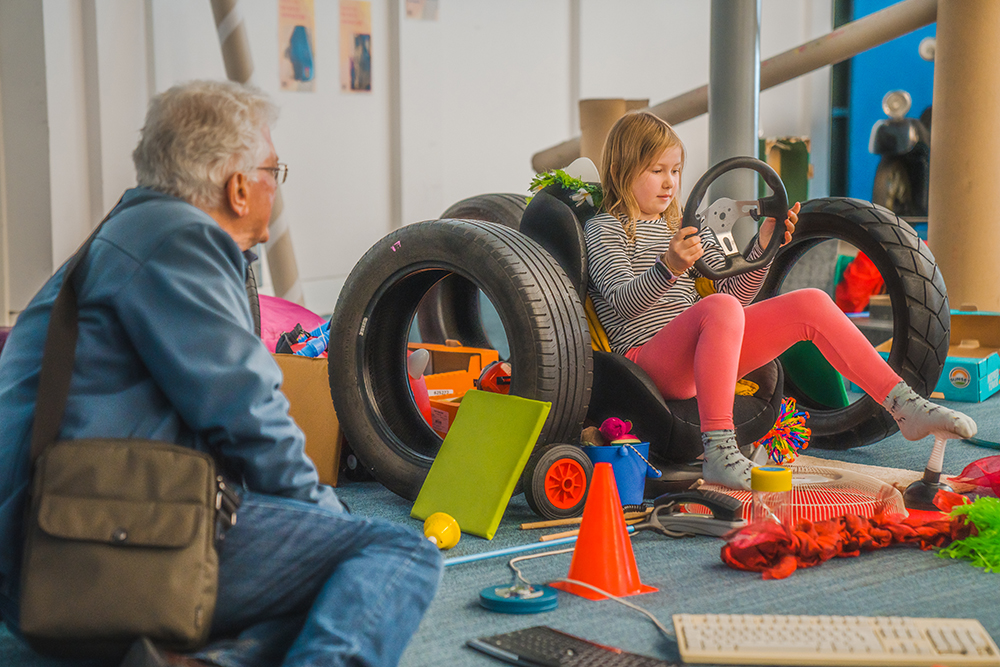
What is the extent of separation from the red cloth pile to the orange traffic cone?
0.27 meters

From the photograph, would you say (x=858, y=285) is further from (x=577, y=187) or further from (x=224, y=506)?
(x=224, y=506)

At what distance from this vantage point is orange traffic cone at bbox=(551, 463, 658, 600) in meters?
1.86

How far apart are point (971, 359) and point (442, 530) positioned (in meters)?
2.84

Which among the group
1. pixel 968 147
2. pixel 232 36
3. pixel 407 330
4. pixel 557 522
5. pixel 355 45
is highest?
pixel 355 45

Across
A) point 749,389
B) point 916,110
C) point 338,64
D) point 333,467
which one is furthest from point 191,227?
point 916,110

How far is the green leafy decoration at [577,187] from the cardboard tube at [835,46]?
6.14ft

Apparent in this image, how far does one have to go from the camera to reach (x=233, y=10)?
16.4 feet

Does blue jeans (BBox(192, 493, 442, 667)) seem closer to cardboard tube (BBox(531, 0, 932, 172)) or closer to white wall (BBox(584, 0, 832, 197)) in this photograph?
cardboard tube (BBox(531, 0, 932, 172))

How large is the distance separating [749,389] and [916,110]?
18.6 ft

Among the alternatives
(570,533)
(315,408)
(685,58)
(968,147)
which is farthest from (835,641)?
(685,58)

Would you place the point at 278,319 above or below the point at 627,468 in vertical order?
above

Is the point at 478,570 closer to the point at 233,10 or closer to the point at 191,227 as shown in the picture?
the point at 191,227

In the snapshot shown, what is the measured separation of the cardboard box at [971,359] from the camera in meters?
3.95

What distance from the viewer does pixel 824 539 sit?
6.70 ft
